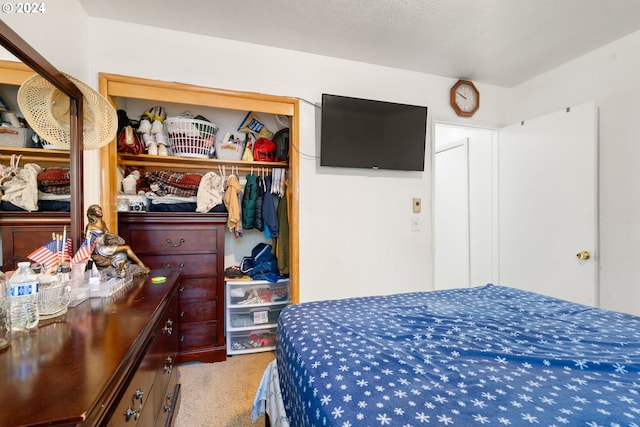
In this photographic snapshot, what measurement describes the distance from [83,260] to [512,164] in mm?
3343

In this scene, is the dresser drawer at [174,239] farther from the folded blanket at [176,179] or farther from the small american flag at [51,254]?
the small american flag at [51,254]

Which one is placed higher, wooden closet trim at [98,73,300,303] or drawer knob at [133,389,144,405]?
wooden closet trim at [98,73,300,303]

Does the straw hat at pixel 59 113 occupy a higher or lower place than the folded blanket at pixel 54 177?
higher

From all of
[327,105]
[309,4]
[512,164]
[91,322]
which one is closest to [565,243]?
[512,164]

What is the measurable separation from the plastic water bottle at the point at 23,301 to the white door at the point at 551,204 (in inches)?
126

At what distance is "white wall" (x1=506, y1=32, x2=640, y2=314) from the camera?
6.70 ft

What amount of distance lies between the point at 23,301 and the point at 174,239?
143 cm

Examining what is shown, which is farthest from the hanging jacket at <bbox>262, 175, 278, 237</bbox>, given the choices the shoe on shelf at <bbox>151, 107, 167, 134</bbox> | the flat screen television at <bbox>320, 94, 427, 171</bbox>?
the shoe on shelf at <bbox>151, 107, 167, 134</bbox>

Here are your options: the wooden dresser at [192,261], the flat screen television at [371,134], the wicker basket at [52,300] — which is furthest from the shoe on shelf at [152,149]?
the wicker basket at [52,300]

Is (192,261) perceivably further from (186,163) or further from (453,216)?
(453,216)

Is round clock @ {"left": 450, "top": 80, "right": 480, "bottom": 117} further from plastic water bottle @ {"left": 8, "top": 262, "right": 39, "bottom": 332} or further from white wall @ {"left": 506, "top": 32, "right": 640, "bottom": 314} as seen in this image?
plastic water bottle @ {"left": 8, "top": 262, "right": 39, "bottom": 332}

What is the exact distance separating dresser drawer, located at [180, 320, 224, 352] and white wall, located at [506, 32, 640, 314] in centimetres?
303

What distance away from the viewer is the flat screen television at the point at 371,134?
2309 mm

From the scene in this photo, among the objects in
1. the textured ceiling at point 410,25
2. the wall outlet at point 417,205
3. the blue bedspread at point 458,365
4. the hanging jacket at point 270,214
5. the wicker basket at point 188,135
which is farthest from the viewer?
the wall outlet at point 417,205
